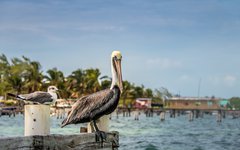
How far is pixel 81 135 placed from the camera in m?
6.20

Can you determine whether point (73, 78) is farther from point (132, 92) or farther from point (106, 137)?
point (106, 137)

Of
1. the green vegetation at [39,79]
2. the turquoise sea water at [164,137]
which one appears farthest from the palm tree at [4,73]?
the turquoise sea water at [164,137]

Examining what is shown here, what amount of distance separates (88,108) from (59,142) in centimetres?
107

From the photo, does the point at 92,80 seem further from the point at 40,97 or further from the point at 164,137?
the point at 40,97

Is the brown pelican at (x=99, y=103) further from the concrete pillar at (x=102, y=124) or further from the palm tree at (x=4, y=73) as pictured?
the palm tree at (x=4, y=73)

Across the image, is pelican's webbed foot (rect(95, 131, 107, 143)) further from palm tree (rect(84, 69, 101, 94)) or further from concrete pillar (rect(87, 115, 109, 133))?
palm tree (rect(84, 69, 101, 94))

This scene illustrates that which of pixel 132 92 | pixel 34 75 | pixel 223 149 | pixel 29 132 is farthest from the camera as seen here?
pixel 132 92

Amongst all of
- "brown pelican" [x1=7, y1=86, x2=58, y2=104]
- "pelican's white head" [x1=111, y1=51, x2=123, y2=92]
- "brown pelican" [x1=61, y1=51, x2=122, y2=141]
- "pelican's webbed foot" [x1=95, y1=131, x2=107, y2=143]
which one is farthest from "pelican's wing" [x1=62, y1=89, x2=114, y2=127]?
"brown pelican" [x1=7, y1=86, x2=58, y2=104]

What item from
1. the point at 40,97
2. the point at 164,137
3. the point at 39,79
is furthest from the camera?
the point at 39,79

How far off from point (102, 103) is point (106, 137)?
510mm

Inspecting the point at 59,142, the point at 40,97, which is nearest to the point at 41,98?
the point at 40,97

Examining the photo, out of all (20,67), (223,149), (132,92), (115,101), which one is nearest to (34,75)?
(20,67)

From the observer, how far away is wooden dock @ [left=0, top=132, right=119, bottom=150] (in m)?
5.07

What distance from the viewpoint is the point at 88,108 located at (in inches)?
266
